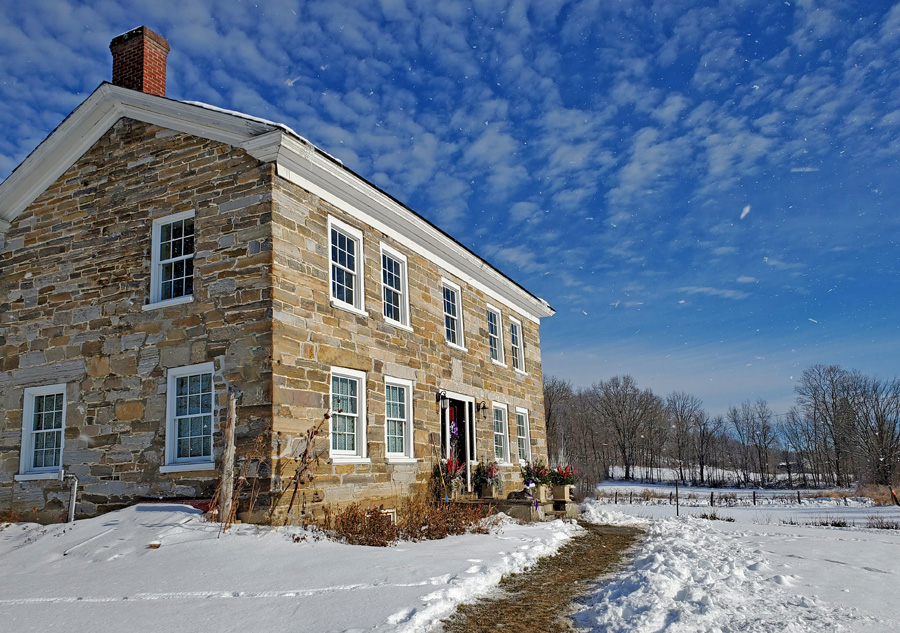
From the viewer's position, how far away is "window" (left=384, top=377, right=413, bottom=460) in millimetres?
13516

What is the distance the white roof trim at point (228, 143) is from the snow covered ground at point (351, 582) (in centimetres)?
602


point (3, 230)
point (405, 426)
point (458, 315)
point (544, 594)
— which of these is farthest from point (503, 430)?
point (3, 230)

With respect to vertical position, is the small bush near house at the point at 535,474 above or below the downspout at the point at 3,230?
below

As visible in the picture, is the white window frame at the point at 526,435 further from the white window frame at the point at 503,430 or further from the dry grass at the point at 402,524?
the dry grass at the point at 402,524

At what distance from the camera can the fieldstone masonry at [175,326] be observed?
35.6 feet

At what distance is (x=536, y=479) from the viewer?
1736cm

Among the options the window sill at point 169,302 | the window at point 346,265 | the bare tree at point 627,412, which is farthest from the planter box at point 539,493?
the bare tree at point 627,412

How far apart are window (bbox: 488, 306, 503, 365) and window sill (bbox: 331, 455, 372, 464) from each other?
7563 mm

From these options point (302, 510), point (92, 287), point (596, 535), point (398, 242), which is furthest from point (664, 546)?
point (92, 287)

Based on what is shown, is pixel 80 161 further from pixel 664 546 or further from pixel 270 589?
pixel 664 546

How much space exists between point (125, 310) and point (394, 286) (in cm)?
539

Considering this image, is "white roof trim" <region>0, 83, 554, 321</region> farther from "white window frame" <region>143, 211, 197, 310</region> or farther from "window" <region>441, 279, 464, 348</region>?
"white window frame" <region>143, 211, 197, 310</region>

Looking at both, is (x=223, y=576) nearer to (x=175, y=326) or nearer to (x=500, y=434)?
(x=175, y=326)

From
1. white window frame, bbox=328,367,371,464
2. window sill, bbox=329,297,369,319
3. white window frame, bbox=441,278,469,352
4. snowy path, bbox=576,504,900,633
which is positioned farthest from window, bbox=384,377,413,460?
snowy path, bbox=576,504,900,633
